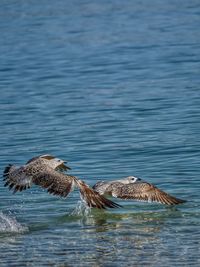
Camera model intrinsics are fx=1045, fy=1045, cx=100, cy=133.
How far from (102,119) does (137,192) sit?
20.2 ft

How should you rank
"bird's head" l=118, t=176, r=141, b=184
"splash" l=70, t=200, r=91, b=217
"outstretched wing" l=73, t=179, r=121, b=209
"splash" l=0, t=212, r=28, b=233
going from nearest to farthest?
1. "splash" l=0, t=212, r=28, b=233
2. "outstretched wing" l=73, t=179, r=121, b=209
3. "splash" l=70, t=200, r=91, b=217
4. "bird's head" l=118, t=176, r=141, b=184

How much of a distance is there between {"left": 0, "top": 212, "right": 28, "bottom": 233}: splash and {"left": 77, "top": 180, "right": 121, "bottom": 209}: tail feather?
2.85 feet

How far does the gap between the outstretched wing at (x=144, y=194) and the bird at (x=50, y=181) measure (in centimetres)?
50

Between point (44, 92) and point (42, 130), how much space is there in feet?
13.4

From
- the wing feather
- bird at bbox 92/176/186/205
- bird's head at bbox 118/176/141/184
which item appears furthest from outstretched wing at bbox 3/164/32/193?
bird's head at bbox 118/176/141/184

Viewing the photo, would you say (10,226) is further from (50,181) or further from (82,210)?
(82,210)

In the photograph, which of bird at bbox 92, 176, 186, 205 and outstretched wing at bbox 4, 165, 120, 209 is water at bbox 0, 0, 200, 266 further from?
outstretched wing at bbox 4, 165, 120, 209

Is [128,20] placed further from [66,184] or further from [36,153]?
[66,184]

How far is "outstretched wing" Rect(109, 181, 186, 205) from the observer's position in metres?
14.2

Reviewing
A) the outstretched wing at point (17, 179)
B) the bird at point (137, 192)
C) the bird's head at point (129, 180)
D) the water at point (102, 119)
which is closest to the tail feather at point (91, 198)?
the water at point (102, 119)

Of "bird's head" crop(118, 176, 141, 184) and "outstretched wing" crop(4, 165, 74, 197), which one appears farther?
"bird's head" crop(118, 176, 141, 184)

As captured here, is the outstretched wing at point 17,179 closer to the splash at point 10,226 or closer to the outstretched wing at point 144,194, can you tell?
the splash at point 10,226

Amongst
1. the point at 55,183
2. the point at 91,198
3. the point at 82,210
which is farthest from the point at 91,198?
the point at 82,210

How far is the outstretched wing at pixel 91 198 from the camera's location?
44.3 feet
